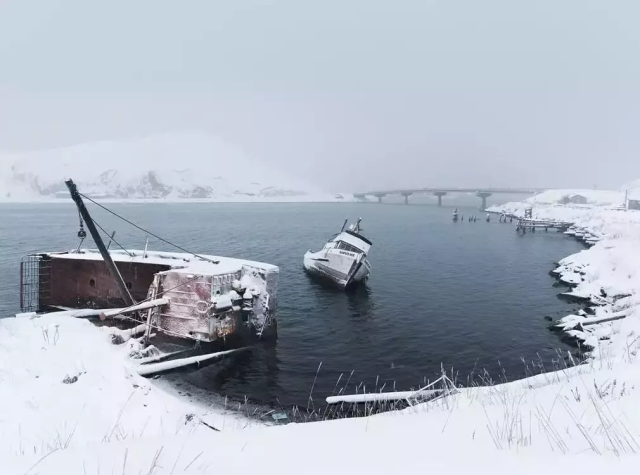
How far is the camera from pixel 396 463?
14.5 feet

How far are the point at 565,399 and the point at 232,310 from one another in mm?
13406

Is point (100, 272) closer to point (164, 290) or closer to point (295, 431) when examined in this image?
point (164, 290)

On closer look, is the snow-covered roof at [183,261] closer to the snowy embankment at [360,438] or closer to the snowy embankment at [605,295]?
the snowy embankment at [360,438]

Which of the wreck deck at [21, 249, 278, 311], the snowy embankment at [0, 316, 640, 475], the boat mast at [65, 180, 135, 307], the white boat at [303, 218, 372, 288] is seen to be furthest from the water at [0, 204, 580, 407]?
the snowy embankment at [0, 316, 640, 475]

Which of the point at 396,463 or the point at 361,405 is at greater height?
the point at 396,463

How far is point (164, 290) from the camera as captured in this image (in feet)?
57.5

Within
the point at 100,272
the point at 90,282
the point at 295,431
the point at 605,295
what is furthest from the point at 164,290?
the point at 605,295

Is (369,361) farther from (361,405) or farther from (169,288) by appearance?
(169,288)

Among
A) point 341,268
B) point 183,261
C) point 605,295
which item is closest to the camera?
point 183,261

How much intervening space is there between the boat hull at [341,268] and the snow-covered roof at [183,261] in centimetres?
1255

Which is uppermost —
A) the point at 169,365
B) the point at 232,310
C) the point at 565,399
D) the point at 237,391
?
the point at 565,399

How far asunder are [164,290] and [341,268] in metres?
17.3

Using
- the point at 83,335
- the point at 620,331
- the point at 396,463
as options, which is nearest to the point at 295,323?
the point at 83,335

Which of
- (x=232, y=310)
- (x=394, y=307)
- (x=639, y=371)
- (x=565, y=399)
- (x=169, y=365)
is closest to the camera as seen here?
(x=565, y=399)
